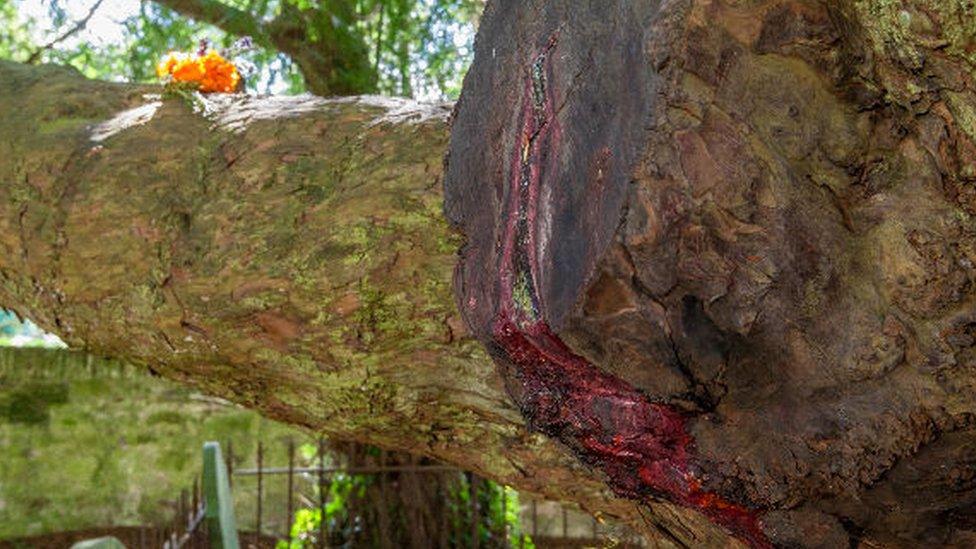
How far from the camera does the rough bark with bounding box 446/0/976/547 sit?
115 cm

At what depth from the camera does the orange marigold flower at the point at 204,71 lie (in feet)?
8.53

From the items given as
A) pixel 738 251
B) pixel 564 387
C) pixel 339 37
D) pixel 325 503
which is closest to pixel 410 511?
pixel 325 503

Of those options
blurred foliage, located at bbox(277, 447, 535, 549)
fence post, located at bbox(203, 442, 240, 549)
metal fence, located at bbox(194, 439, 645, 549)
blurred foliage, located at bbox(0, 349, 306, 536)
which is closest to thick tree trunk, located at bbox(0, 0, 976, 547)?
fence post, located at bbox(203, 442, 240, 549)

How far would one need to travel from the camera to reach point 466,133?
1609 mm

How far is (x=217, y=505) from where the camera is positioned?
12.7 feet

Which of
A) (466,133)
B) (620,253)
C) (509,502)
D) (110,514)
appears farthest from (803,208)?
(110,514)

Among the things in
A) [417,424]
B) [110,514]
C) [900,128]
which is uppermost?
[900,128]

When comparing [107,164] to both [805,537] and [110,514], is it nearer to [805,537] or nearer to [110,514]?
[805,537]

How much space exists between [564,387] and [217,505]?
2.72 metres

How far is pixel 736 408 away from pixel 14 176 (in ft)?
5.51

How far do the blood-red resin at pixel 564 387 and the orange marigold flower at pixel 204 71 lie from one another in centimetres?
138

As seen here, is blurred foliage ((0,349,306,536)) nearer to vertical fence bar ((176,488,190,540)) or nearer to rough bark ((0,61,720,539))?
vertical fence bar ((176,488,190,540))

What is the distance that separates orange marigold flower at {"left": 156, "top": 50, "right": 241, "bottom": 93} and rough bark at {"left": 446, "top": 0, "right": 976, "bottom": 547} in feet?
4.87

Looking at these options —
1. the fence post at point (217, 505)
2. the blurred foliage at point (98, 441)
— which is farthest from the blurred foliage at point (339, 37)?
the blurred foliage at point (98, 441)
